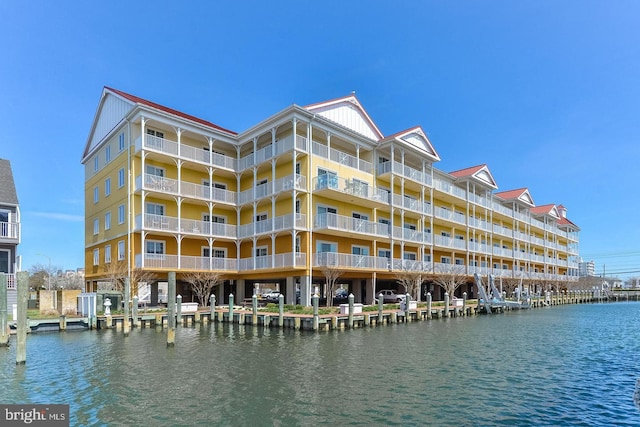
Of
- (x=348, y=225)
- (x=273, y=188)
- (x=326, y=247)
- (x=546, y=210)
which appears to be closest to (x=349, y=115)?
(x=273, y=188)

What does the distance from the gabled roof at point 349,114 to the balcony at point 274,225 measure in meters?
8.36

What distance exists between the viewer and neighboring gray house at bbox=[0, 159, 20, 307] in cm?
2903

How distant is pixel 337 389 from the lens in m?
12.2

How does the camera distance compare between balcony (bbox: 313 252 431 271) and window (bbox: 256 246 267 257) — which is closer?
balcony (bbox: 313 252 431 271)

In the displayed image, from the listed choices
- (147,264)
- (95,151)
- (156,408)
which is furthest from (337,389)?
(95,151)

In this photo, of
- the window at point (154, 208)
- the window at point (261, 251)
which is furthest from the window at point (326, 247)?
the window at point (154, 208)

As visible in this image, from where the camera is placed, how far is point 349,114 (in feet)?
123

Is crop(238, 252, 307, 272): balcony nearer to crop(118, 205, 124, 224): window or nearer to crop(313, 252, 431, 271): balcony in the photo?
crop(313, 252, 431, 271): balcony

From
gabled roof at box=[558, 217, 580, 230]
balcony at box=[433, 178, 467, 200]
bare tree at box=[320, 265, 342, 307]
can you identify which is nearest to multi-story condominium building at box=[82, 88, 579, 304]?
balcony at box=[433, 178, 467, 200]

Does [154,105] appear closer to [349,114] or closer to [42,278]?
[349,114]

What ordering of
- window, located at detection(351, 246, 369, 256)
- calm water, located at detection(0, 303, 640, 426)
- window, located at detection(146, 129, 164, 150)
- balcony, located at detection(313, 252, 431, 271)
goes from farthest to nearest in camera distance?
window, located at detection(351, 246, 369, 256) → window, located at detection(146, 129, 164, 150) → balcony, located at detection(313, 252, 431, 271) → calm water, located at detection(0, 303, 640, 426)

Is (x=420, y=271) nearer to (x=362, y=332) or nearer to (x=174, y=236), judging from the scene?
(x=362, y=332)

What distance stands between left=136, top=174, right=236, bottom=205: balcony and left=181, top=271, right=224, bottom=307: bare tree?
5971 millimetres

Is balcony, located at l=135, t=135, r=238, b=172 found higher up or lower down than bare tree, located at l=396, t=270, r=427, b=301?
higher up
